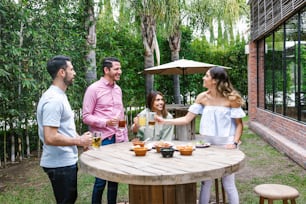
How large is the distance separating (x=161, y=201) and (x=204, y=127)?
2.61ft

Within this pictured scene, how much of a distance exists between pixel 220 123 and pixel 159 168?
0.99m

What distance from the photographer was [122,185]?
4.79m

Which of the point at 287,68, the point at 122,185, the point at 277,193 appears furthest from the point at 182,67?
the point at 277,193

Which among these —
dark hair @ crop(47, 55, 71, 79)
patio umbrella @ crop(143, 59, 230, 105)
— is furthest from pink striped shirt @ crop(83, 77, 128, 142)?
patio umbrella @ crop(143, 59, 230, 105)

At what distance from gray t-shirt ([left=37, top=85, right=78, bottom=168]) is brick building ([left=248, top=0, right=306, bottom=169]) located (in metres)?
4.37

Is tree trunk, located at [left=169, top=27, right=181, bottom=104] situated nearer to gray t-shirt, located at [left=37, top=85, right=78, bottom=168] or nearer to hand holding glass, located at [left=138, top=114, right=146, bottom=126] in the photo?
hand holding glass, located at [left=138, top=114, right=146, bottom=126]

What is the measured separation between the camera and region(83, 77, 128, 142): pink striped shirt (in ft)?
11.1

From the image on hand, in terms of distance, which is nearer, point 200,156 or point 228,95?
point 200,156

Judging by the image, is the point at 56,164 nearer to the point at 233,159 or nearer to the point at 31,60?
the point at 233,159

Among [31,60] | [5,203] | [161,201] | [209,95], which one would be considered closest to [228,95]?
[209,95]

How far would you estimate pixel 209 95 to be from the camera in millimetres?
3275

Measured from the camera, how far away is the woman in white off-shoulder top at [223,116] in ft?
10.3

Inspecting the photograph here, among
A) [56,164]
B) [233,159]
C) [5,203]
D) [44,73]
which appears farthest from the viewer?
[44,73]

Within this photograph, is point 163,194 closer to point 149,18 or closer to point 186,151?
point 186,151
